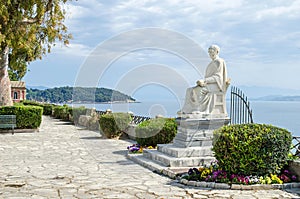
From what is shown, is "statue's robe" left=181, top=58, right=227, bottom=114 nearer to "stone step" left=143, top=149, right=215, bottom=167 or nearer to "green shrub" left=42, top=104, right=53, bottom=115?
"stone step" left=143, top=149, right=215, bottom=167

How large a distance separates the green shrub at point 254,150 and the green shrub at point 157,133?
167 inches

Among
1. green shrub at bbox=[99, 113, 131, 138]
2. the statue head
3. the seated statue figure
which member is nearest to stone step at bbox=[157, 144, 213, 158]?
the seated statue figure

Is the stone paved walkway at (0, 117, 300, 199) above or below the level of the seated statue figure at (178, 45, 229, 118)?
below

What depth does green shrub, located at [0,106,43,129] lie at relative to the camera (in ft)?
56.1

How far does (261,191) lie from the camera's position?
648cm

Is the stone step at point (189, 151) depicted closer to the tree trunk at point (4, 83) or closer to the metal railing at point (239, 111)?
the metal railing at point (239, 111)

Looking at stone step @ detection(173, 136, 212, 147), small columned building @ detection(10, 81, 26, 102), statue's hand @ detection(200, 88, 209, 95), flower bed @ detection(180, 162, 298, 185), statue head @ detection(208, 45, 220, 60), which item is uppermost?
small columned building @ detection(10, 81, 26, 102)

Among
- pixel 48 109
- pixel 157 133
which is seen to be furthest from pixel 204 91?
pixel 48 109

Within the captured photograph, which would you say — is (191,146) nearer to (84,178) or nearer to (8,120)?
(84,178)

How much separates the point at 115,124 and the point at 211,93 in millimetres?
6446

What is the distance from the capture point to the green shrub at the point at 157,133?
11195 mm

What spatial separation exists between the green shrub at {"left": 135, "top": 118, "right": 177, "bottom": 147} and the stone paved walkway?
880 millimetres

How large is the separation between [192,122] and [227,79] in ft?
5.19

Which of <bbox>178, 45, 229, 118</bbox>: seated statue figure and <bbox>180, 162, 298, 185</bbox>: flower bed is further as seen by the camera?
<bbox>178, 45, 229, 118</bbox>: seated statue figure
